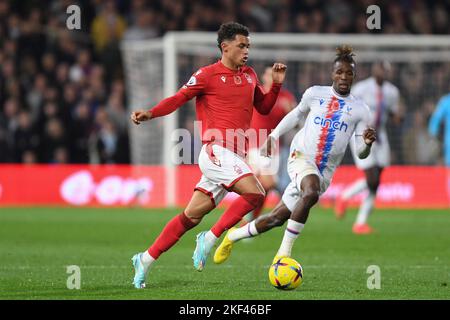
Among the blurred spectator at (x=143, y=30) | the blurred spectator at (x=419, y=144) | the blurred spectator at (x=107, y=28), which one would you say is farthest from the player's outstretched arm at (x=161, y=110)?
the blurred spectator at (x=143, y=30)

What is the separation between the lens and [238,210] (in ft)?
28.4

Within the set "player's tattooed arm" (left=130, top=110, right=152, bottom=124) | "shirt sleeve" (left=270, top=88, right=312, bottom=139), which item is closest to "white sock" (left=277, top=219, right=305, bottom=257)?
"shirt sleeve" (left=270, top=88, right=312, bottom=139)

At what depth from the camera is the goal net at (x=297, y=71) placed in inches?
755

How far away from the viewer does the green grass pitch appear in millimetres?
8109

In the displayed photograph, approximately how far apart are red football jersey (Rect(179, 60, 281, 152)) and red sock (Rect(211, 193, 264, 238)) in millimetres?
430

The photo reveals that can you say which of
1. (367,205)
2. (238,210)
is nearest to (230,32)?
(238,210)

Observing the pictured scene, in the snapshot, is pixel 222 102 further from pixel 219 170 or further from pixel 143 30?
pixel 143 30

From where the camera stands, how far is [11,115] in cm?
2023

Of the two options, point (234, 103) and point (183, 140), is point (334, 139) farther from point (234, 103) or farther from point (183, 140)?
point (183, 140)

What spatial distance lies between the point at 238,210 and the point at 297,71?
39.6ft

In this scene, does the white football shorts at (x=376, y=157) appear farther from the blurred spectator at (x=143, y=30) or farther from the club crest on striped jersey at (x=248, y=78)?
the blurred spectator at (x=143, y=30)

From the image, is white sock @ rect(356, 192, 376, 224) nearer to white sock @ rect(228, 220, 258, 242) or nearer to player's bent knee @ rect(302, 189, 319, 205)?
white sock @ rect(228, 220, 258, 242)
